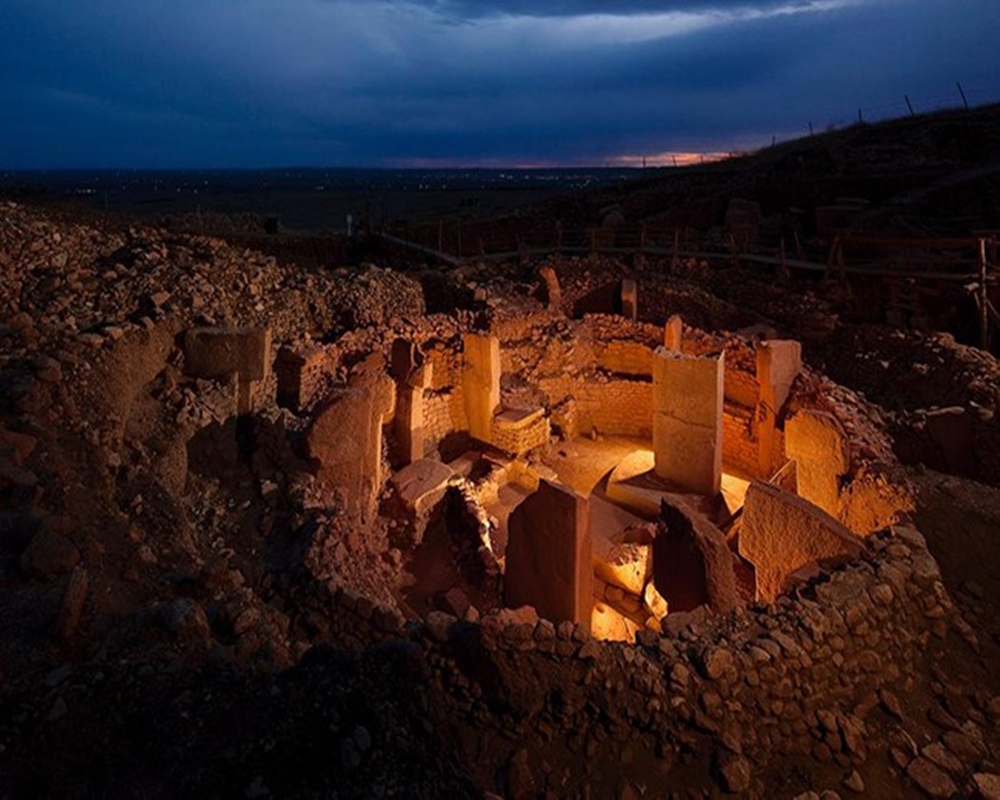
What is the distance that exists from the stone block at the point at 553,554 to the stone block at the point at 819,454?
12.0ft

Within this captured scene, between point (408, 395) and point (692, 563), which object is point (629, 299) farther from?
point (692, 563)

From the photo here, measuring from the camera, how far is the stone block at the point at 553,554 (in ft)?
19.0

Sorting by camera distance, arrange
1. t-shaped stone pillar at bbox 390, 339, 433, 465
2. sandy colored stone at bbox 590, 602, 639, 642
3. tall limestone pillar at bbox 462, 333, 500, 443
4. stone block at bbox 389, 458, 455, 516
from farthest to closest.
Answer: tall limestone pillar at bbox 462, 333, 500, 443
t-shaped stone pillar at bbox 390, 339, 433, 465
stone block at bbox 389, 458, 455, 516
sandy colored stone at bbox 590, 602, 639, 642

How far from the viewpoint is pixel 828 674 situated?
157 inches

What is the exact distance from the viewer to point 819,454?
26.8 feet

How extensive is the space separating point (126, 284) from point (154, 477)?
2744 millimetres

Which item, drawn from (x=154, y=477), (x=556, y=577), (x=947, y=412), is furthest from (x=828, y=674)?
(x=947, y=412)

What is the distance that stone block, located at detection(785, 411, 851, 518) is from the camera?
25.0ft

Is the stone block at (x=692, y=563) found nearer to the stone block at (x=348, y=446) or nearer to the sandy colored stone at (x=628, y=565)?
the sandy colored stone at (x=628, y=565)

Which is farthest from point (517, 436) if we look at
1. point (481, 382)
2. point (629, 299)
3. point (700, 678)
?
point (700, 678)

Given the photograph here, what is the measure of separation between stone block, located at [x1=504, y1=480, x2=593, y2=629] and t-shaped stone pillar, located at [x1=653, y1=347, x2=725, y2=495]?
407 centimetres

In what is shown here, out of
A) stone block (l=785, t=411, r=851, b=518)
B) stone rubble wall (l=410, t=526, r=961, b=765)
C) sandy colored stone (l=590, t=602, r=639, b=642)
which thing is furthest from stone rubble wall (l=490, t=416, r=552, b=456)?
stone rubble wall (l=410, t=526, r=961, b=765)

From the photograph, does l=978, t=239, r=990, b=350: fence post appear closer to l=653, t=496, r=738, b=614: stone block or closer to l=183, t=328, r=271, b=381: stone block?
l=653, t=496, r=738, b=614: stone block

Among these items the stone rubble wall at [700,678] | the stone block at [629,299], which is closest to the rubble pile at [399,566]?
the stone rubble wall at [700,678]
